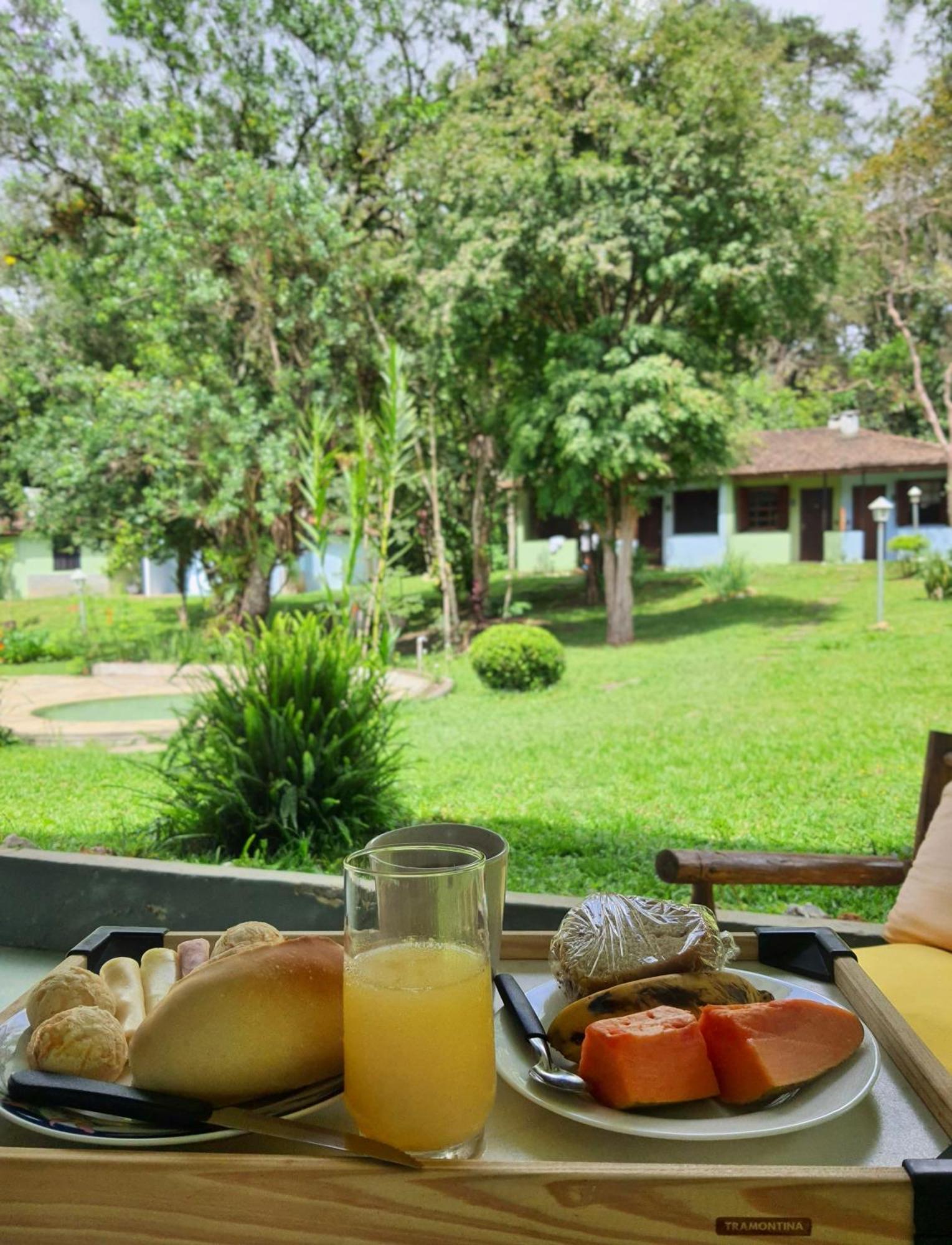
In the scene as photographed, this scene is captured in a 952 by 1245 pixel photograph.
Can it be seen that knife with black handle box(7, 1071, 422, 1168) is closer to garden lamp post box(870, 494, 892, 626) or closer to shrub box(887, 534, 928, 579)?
garden lamp post box(870, 494, 892, 626)

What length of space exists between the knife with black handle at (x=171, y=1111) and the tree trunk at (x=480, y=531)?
843cm

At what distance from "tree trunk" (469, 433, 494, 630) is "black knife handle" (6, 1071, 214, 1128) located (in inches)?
332

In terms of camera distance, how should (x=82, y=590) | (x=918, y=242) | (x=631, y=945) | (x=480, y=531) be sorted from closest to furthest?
(x=631, y=945) → (x=918, y=242) → (x=82, y=590) → (x=480, y=531)

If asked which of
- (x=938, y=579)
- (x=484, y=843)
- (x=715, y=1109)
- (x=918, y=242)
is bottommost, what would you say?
(x=938, y=579)

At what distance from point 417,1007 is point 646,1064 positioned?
0.16 metres

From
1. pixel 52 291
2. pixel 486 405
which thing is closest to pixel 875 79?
pixel 486 405

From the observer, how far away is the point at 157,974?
0.84m

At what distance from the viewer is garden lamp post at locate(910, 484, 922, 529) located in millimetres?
9250

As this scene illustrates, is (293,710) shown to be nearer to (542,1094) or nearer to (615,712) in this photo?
(542,1094)

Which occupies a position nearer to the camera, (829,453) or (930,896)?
(930,896)

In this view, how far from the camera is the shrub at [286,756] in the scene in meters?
2.89

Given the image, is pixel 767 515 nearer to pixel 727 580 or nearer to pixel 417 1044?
pixel 727 580

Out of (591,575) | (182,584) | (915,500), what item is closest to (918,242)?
(915,500)

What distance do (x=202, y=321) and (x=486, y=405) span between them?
91.4 inches
